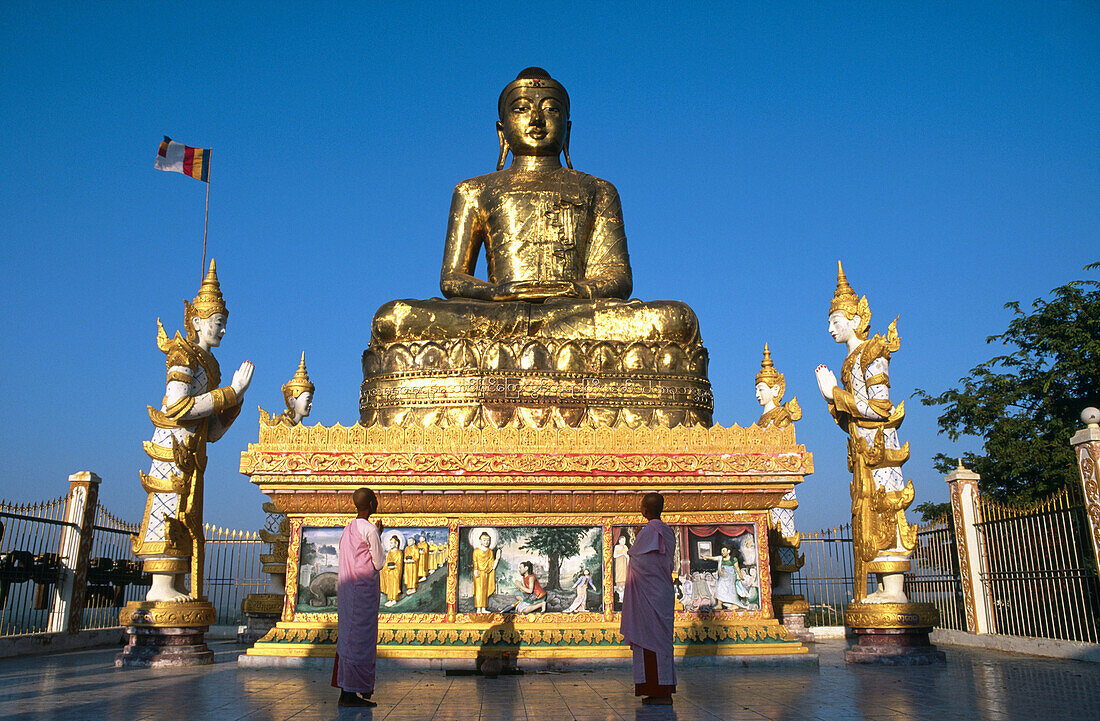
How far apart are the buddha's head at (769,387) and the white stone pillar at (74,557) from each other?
9.52 meters

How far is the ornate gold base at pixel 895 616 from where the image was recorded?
7.76 meters

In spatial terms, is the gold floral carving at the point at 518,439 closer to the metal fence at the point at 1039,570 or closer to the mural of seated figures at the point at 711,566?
the mural of seated figures at the point at 711,566

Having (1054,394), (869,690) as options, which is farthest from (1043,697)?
(1054,394)

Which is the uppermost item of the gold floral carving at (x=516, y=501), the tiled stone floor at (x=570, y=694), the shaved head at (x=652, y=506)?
the gold floral carving at (x=516, y=501)

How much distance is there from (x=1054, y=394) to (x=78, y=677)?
52.4 ft

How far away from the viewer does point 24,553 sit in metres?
9.30

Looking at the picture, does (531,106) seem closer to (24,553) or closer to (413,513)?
(413,513)

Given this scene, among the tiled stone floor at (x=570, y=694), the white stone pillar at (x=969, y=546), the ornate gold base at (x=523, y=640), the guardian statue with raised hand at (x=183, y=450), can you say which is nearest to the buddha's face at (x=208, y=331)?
the guardian statue with raised hand at (x=183, y=450)

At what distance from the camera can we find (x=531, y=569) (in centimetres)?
760

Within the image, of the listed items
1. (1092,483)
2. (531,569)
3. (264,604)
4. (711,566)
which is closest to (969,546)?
(1092,483)

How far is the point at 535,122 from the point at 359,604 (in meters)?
9.46

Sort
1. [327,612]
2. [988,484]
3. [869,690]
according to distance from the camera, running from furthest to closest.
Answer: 1. [988,484]
2. [327,612]
3. [869,690]

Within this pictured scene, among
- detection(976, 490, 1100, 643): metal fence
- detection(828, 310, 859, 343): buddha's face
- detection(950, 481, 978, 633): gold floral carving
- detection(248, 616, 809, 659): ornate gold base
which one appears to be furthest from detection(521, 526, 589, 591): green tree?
detection(950, 481, 978, 633): gold floral carving

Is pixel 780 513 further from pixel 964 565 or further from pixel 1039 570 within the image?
pixel 1039 570
